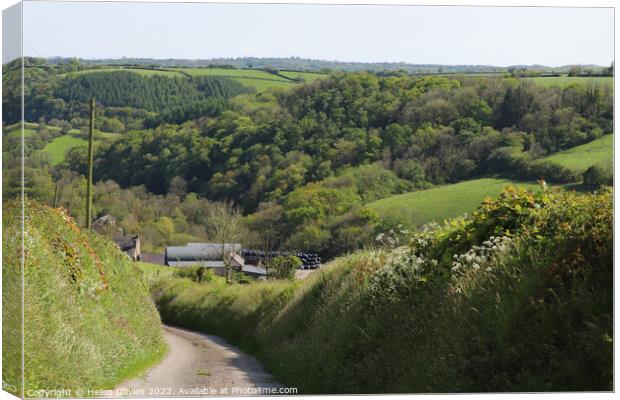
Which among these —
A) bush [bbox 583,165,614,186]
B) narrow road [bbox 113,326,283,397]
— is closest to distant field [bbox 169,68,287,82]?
narrow road [bbox 113,326,283,397]

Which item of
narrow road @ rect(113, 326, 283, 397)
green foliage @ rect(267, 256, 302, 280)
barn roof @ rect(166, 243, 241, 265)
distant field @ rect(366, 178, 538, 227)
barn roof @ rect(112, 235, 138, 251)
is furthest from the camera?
barn roof @ rect(112, 235, 138, 251)

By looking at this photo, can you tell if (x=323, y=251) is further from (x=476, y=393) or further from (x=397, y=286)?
(x=476, y=393)

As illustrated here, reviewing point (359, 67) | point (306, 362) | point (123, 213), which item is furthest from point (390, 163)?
point (123, 213)

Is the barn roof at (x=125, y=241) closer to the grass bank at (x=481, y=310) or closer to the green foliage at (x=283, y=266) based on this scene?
the green foliage at (x=283, y=266)

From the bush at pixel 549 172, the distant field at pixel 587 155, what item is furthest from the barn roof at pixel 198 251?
the distant field at pixel 587 155

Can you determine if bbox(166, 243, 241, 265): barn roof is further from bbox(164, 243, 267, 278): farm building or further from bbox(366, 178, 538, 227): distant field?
bbox(366, 178, 538, 227): distant field
